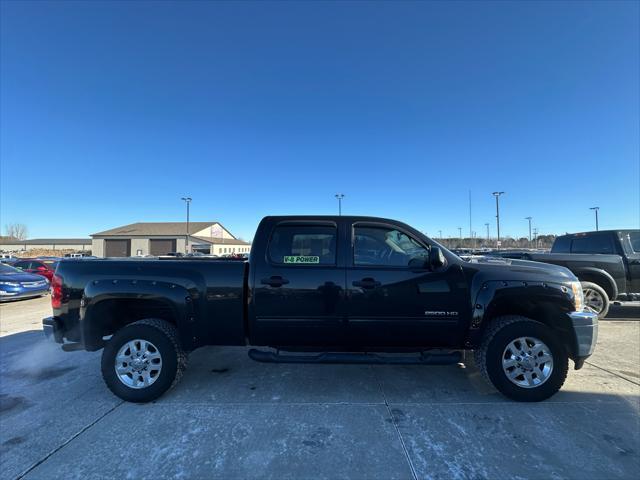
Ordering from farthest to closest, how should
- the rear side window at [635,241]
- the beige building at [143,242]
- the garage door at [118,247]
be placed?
the garage door at [118,247] → the beige building at [143,242] → the rear side window at [635,241]

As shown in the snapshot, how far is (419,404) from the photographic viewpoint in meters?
3.54

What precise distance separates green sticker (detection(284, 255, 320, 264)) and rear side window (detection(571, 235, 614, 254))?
7.70 meters

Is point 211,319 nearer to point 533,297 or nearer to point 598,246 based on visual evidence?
point 533,297

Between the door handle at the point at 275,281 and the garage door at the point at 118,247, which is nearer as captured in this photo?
the door handle at the point at 275,281

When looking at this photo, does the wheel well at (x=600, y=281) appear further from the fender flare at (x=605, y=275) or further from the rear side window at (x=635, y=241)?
the rear side window at (x=635, y=241)

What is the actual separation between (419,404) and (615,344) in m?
4.39

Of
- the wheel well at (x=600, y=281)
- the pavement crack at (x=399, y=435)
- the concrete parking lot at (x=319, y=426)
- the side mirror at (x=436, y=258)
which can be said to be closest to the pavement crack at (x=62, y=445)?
the concrete parking lot at (x=319, y=426)

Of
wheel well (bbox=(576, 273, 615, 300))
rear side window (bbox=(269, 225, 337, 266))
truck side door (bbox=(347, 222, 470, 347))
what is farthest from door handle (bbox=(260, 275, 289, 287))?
wheel well (bbox=(576, 273, 615, 300))

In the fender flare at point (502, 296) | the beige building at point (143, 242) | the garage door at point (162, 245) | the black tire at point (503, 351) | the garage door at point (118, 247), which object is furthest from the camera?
the garage door at point (118, 247)

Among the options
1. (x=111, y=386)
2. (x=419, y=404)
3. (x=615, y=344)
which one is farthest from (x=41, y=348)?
(x=615, y=344)

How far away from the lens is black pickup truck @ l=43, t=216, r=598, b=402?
3586mm

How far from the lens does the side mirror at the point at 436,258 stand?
11.7 ft

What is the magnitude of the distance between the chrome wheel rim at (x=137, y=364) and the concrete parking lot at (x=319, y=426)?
0.27 m

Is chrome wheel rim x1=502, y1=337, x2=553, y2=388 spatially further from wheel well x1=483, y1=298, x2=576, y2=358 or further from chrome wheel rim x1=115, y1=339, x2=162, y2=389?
chrome wheel rim x1=115, y1=339, x2=162, y2=389
